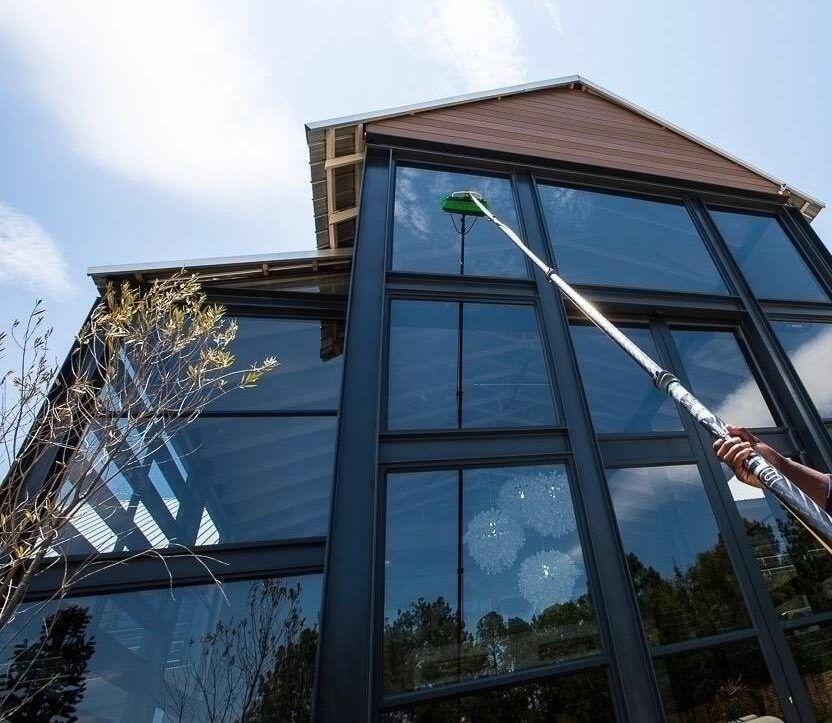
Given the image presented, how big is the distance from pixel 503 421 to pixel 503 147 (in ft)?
12.3

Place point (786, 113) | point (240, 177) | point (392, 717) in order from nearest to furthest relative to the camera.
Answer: point (392, 717) < point (240, 177) < point (786, 113)

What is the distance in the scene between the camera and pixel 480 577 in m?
2.79

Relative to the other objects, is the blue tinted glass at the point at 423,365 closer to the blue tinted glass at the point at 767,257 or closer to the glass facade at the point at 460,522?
the glass facade at the point at 460,522

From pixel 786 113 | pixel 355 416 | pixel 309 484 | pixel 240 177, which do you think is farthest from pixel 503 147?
pixel 786 113

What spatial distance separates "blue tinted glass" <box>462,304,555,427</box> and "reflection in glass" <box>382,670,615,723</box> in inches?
65.0

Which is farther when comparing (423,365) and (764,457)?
(423,365)

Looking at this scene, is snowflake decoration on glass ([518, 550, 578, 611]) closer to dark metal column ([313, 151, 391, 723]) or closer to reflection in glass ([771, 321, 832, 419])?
dark metal column ([313, 151, 391, 723])

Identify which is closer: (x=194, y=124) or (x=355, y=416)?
(x=355, y=416)

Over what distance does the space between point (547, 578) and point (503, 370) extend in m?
1.62

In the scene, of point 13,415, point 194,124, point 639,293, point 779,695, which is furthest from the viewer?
point 194,124

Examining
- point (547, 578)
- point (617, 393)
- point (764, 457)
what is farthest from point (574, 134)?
point (764, 457)

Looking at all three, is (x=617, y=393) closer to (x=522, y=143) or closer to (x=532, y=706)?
(x=532, y=706)

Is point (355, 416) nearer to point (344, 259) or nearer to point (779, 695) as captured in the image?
point (344, 259)

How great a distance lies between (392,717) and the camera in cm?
229
